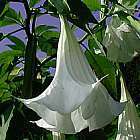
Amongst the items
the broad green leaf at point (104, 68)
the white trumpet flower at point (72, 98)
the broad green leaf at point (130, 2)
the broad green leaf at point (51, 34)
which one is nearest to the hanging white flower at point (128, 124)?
the broad green leaf at point (104, 68)

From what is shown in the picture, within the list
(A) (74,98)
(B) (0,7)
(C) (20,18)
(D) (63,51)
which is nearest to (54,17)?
(C) (20,18)

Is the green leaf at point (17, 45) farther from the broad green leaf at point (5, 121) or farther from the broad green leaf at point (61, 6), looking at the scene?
the broad green leaf at point (61, 6)

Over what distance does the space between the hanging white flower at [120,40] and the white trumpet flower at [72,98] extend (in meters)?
0.25

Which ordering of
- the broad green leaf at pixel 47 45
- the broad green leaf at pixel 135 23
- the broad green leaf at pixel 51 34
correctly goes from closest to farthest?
the broad green leaf at pixel 135 23, the broad green leaf at pixel 47 45, the broad green leaf at pixel 51 34

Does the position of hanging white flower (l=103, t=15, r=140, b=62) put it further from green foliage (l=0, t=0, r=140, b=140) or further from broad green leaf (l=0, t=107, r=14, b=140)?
broad green leaf (l=0, t=107, r=14, b=140)

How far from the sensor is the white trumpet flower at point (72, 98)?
3.40ft

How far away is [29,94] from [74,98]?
10.9 inches

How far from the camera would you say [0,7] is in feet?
4.32

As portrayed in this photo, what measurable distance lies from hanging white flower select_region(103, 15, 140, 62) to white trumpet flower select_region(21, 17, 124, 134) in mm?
249

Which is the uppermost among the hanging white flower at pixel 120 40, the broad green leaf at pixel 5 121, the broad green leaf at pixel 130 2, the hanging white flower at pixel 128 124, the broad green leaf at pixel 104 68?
the broad green leaf at pixel 130 2

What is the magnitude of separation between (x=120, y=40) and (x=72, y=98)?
0.45 m

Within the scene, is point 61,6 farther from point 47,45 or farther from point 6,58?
point 6,58

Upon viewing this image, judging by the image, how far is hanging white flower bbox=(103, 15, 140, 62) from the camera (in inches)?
55.5

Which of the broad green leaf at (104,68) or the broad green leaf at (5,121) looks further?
the broad green leaf at (104,68)
